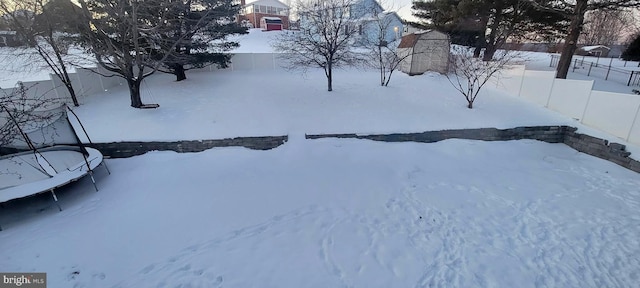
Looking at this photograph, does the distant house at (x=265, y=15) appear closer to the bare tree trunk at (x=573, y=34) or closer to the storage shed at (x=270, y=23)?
the storage shed at (x=270, y=23)

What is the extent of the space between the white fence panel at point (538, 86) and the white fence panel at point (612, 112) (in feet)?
4.98

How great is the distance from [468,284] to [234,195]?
3.65 m

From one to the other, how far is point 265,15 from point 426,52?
2432 cm

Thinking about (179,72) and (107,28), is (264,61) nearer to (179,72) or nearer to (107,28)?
(179,72)

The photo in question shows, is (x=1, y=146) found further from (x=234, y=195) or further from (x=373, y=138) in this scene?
(x=373, y=138)

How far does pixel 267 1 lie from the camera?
32.2 m

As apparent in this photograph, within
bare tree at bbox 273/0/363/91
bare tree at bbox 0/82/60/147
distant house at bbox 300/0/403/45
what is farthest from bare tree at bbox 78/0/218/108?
distant house at bbox 300/0/403/45

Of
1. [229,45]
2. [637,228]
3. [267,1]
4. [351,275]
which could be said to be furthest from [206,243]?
[267,1]

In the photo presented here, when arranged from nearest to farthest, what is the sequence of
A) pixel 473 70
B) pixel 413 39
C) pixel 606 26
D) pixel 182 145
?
pixel 182 145
pixel 473 70
pixel 413 39
pixel 606 26

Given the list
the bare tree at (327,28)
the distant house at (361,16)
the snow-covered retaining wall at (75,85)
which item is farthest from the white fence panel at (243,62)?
the snow-covered retaining wall at (75,85)

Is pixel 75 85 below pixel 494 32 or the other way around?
below

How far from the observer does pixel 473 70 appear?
9.55 metres

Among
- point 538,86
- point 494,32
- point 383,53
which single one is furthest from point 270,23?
point 538,86

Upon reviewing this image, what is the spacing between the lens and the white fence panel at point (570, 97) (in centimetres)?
759
